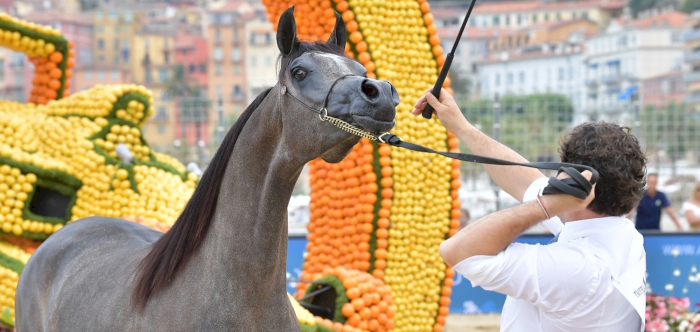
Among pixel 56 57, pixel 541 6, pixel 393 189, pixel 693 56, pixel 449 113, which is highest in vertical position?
pixel 541 6

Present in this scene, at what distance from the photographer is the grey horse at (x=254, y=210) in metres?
2.65

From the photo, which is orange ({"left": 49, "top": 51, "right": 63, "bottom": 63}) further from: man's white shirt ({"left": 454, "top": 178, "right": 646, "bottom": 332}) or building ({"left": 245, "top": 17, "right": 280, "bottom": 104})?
building ({"left": 245, "top": 17, "right": 280, "bottom": 104})

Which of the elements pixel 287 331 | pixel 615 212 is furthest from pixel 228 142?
pixel 615 212

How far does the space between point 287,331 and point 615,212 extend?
3.70 ft

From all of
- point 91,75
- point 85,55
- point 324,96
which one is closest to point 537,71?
point 91,75

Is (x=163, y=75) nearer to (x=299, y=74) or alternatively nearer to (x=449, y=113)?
(x=449, y=113)

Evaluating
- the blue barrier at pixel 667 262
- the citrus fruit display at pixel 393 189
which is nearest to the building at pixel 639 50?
the blue barrier at pixel 667 262

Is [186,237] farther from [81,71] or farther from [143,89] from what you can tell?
[81,71]

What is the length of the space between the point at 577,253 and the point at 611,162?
0.27 metres

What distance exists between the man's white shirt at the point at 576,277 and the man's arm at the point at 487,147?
0.28m

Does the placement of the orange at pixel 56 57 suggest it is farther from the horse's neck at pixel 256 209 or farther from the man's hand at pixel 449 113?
the man's hand at pixel 449 113

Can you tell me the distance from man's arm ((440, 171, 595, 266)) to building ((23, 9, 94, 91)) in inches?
3076

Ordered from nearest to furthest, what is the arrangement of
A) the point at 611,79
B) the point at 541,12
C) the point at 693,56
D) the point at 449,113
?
the point at 449,113 → the point at 693,56 → the point at 611,79 → the point at 541,12

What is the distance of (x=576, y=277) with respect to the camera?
93.8 inches
